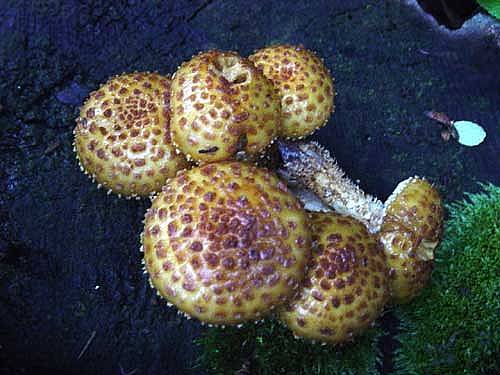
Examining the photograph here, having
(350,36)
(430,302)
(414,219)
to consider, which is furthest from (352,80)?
(430,302)

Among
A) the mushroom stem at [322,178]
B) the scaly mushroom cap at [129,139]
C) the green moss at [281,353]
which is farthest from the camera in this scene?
the mushroom stem at [322,178]

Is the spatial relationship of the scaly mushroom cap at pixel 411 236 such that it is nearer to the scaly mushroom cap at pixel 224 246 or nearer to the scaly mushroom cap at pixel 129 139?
the scaly mushroom cap at pixel 224 246

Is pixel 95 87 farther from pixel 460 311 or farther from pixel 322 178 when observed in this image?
pixel 460 311

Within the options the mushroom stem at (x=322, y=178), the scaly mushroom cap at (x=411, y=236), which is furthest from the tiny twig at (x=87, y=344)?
the scaly mushroom cap at (x=411, y=236)

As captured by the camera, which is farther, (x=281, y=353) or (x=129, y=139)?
(x=281, y=353)

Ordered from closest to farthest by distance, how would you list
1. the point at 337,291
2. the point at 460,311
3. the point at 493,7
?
the point at 337,291, the point at 460,311, the point at 493,7

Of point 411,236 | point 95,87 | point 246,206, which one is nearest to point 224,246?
point 246,206
